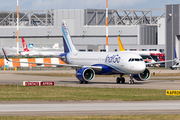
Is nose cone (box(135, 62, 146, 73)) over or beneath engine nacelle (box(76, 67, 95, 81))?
over

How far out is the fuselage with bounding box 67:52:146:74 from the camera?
43.4 meters

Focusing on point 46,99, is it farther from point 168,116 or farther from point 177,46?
point 177,46

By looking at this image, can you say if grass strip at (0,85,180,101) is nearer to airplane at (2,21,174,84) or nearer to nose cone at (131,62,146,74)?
nose cone at (131,62,146,74)

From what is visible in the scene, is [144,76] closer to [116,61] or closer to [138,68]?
[138,68]

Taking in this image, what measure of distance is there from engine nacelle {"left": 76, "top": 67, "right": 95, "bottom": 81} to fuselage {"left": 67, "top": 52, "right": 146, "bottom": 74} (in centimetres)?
192

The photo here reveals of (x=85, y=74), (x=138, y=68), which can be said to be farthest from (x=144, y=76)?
(x=85, y=74)

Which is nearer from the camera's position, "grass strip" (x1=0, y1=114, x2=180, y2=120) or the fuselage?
"grass strip" (x1=0, y1=114, x2=180, y2=120)

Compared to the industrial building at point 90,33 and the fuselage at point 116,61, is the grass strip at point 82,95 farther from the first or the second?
the industrial building at point 90,33

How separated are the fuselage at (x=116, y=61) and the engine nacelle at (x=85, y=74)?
1918mm

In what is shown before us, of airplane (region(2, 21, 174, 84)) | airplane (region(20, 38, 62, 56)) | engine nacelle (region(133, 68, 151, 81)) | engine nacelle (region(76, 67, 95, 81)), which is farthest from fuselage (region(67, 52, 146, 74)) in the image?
airplane (region(20, 38, 62, 56))

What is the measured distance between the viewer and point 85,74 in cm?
4666

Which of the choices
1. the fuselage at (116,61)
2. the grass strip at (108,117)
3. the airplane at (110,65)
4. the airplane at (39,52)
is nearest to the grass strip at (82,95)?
the grass strip at (108,117)

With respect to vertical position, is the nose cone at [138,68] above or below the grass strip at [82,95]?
above

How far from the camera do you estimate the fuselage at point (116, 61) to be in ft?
142
